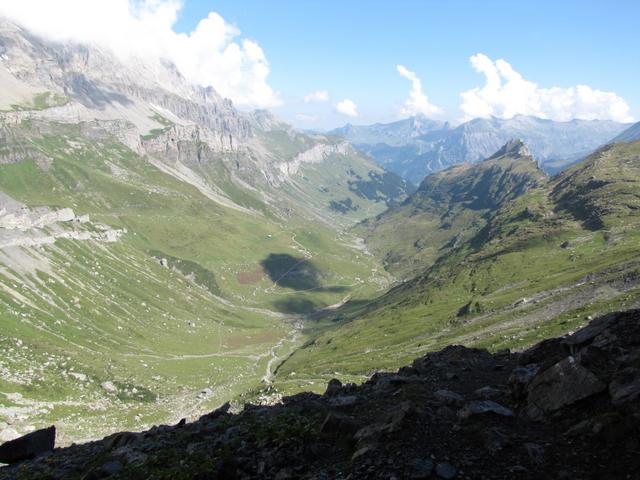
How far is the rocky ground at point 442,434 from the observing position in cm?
1842

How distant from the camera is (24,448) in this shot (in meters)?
36.2

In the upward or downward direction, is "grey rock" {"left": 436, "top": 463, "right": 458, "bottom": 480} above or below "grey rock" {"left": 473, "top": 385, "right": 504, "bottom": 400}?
above

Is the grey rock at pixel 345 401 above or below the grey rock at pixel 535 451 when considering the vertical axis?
above

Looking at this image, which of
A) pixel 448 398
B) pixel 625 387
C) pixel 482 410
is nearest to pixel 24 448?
pixel 448 398

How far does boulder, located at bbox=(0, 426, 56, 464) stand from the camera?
3559 centimetres

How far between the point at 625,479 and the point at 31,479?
32.7m

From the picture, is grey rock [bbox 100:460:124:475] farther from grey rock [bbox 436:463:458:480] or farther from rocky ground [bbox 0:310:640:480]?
grey rock [bbox 436:463:458:480]

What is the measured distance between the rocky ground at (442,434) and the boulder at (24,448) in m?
2.19

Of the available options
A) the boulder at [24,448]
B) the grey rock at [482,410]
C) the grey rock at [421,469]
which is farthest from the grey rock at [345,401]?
the boulder at [24,448]

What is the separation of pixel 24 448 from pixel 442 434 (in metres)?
33.0

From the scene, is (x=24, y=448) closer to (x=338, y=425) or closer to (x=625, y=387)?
(x=338, y=425)

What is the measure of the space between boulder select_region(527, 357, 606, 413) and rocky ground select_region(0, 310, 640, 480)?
5 centimetres

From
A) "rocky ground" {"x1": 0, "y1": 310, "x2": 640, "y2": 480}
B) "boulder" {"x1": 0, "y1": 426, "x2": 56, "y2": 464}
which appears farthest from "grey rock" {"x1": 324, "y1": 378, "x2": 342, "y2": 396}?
"boulder" {"x1": 0, "y1": 426, "x2": 56, "y2": 464}

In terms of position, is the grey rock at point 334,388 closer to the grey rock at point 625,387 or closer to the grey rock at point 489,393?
the grey rock at point 489,393
